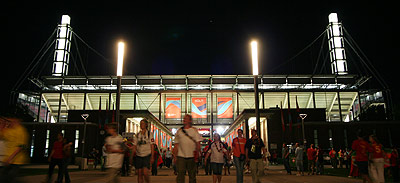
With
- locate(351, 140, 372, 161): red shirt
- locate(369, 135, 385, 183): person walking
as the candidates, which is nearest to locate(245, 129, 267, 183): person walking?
locate(351, 140, 372, 161): red shirt

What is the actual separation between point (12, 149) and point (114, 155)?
7.33 ft

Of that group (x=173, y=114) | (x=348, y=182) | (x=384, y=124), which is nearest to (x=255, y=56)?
(x=348, y=182)

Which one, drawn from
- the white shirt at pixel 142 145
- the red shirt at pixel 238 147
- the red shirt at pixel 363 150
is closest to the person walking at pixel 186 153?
the white shirt at pixel 142 145

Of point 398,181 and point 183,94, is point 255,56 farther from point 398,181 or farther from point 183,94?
point 183,94

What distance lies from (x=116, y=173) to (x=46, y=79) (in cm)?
6407

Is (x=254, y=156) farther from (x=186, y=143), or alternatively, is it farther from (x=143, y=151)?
(x=143, y=151)

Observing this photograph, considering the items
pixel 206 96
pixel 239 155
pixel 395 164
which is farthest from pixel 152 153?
pixel 206 96

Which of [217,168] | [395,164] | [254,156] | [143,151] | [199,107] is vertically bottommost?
[395,164]

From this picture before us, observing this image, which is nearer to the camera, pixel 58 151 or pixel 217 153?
pixel 58 151

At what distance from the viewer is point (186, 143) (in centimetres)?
752

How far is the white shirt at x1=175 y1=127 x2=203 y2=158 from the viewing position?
7465mm

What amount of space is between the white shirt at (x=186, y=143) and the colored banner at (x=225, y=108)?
51.7 m

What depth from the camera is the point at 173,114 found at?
2299 inches

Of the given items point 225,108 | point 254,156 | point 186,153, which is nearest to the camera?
point 186,153
